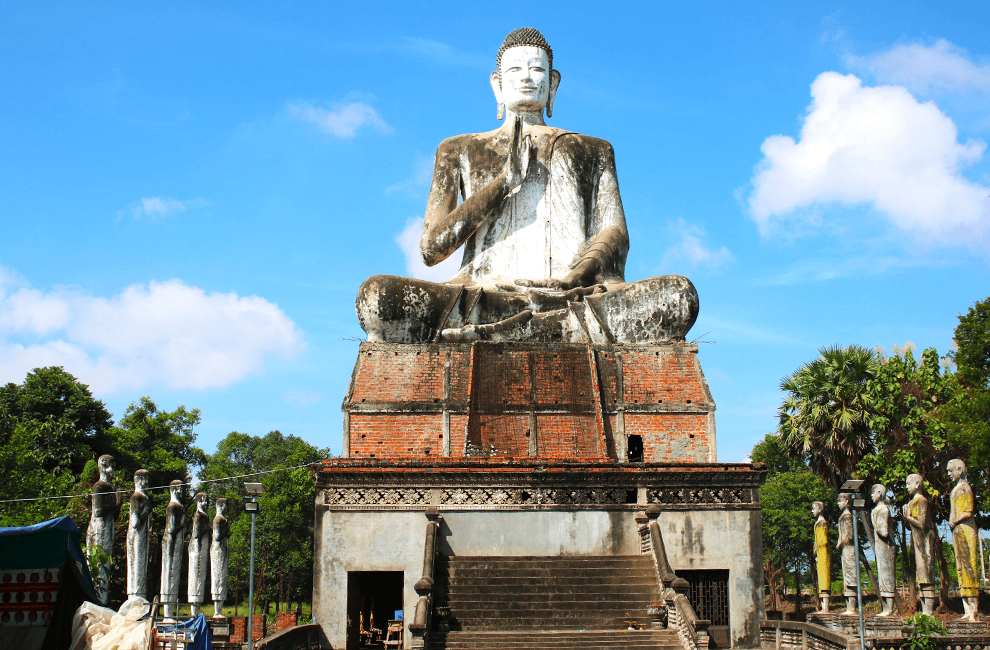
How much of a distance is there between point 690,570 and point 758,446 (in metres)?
34.7

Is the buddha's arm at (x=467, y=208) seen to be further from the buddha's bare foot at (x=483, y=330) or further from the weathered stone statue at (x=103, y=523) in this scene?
the weathered stone statue at (x=103, y=523)

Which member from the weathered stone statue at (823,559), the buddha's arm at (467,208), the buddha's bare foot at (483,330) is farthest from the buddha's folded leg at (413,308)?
the weathered stone statue at (823,559)

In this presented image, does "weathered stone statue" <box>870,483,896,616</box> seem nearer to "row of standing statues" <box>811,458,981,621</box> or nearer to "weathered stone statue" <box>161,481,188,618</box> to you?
"row of standing statues" <box>811,458,981,621</box>

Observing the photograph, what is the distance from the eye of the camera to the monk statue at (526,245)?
17.6 meters

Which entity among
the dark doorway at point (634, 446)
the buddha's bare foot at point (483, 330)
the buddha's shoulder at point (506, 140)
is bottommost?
the dark doorway at point (634, 446)

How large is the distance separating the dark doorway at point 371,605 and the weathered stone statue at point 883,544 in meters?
7.75

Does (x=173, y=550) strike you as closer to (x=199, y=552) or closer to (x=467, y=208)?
(x=199, y=552)

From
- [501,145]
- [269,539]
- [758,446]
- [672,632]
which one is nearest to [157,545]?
[269,539]

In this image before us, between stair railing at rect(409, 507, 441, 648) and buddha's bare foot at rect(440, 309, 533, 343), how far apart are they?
15.4 feet

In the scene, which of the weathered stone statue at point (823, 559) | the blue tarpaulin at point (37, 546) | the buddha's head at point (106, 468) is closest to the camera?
the blue tarpaulin at point (37, 546)

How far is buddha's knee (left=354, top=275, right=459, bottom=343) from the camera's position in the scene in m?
17.4

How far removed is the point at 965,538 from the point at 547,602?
6771 mm

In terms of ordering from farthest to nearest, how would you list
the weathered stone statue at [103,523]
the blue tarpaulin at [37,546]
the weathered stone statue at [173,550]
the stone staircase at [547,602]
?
the weathered stone statue at [173,550]
the weathered stone statue at [103,523]
the stone staircase at [547,602]
the blue tarpaulin at [37,546]

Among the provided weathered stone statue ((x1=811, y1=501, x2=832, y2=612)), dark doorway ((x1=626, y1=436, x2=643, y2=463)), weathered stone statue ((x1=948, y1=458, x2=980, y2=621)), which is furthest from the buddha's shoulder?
weathered stone statue ((x1=948, y1=458, x2=980, y2=621))
